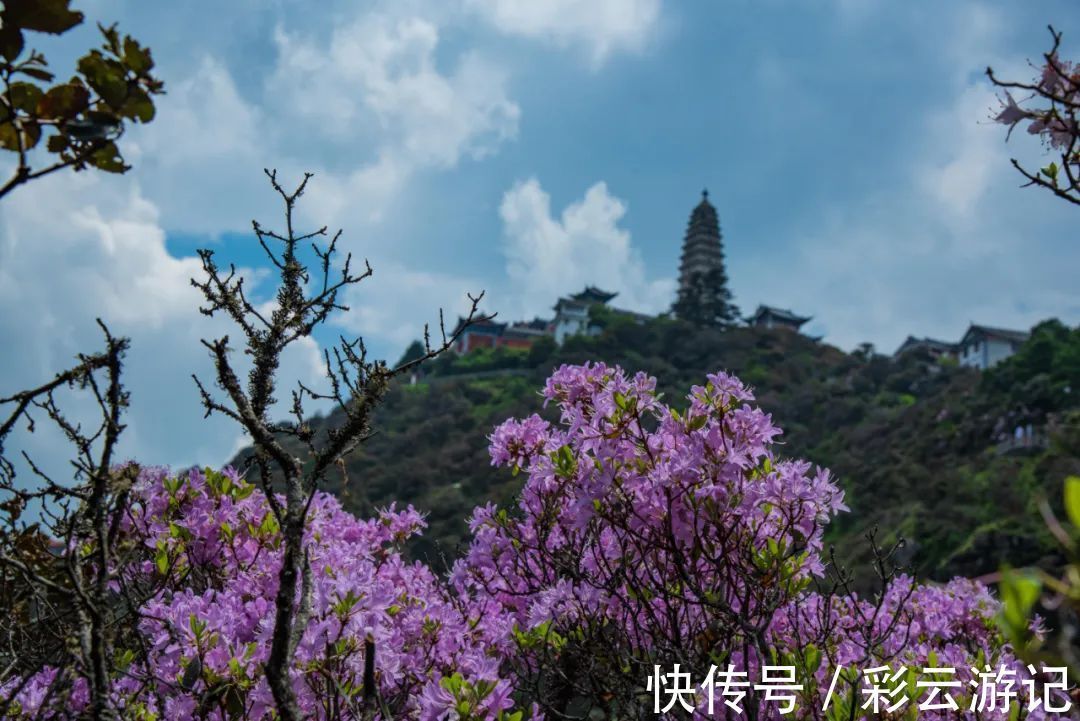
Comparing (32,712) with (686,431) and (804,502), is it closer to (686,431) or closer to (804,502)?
(686,431)

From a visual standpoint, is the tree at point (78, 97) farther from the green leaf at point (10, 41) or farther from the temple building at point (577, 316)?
the temple building at point (577, 316)

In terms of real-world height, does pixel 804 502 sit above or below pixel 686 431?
below

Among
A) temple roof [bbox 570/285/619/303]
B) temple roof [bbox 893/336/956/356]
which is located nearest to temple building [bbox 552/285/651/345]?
temple roof [bbox 570/285/619/303]

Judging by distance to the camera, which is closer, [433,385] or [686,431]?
[686,431]

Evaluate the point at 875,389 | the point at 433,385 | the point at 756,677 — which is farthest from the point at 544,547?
the point at 433,385

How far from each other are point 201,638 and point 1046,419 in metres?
36.2

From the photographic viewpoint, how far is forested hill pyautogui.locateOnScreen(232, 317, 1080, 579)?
24766 mm

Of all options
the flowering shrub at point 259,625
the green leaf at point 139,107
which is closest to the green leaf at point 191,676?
the flowering shrub at point 259,625

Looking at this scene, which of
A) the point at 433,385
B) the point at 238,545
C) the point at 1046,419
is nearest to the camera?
the point at 238,545

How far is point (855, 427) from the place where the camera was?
144 feet

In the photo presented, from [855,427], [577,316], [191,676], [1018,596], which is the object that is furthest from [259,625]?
[577,316]

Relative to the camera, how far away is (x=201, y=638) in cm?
265

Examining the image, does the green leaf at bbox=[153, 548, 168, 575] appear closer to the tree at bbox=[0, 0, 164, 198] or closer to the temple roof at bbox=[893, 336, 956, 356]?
the tree at bbox=[0, 0, 164, 198]

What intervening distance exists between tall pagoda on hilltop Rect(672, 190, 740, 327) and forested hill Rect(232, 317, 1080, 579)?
18.7 feet
